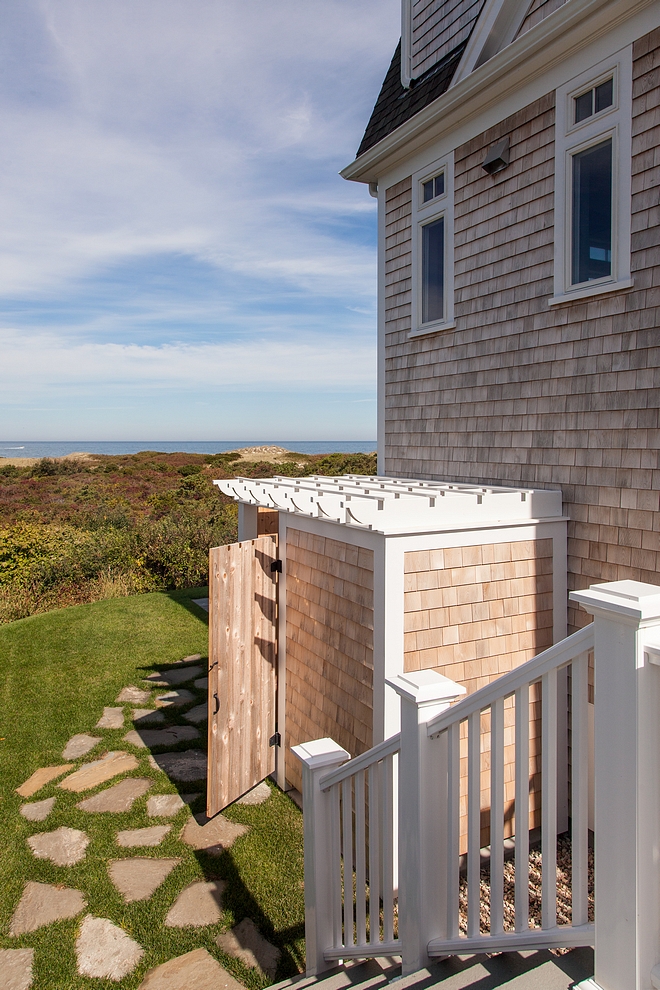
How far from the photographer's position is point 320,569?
13.7ft

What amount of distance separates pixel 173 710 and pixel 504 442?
387cm

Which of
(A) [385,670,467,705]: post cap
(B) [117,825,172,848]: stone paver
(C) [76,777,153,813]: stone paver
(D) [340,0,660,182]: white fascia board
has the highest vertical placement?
(D) [340,0,660,182]: white fascia board

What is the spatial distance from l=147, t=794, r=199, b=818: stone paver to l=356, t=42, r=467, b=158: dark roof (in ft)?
20.0

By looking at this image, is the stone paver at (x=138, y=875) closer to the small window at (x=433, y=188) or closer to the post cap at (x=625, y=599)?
the post cap at (x=625, y=599)

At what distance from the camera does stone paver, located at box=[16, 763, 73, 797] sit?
167 inches

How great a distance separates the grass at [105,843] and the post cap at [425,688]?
6.38 ft

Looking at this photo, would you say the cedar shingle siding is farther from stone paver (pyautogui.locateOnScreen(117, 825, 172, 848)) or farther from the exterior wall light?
stone paver (pyautogui.locateOnScreen(117, 825, 172, 848))

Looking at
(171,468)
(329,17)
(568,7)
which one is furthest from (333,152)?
(171,468)

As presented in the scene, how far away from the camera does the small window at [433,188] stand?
544 cm

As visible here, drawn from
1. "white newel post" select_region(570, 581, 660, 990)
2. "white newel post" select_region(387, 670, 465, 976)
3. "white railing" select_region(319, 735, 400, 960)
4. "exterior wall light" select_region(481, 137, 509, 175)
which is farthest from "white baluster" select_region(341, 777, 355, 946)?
"exterior wall light" select_region(481, 137, 509, 175)

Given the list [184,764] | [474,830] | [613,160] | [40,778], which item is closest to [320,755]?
[474,830]

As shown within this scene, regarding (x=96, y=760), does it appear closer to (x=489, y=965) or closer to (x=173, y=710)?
(x=173, y=710)

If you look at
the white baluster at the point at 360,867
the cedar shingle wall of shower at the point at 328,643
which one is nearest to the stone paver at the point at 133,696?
the cedar shingle wall of shower at the point at 328,643

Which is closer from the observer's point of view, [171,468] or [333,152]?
[333,152]
